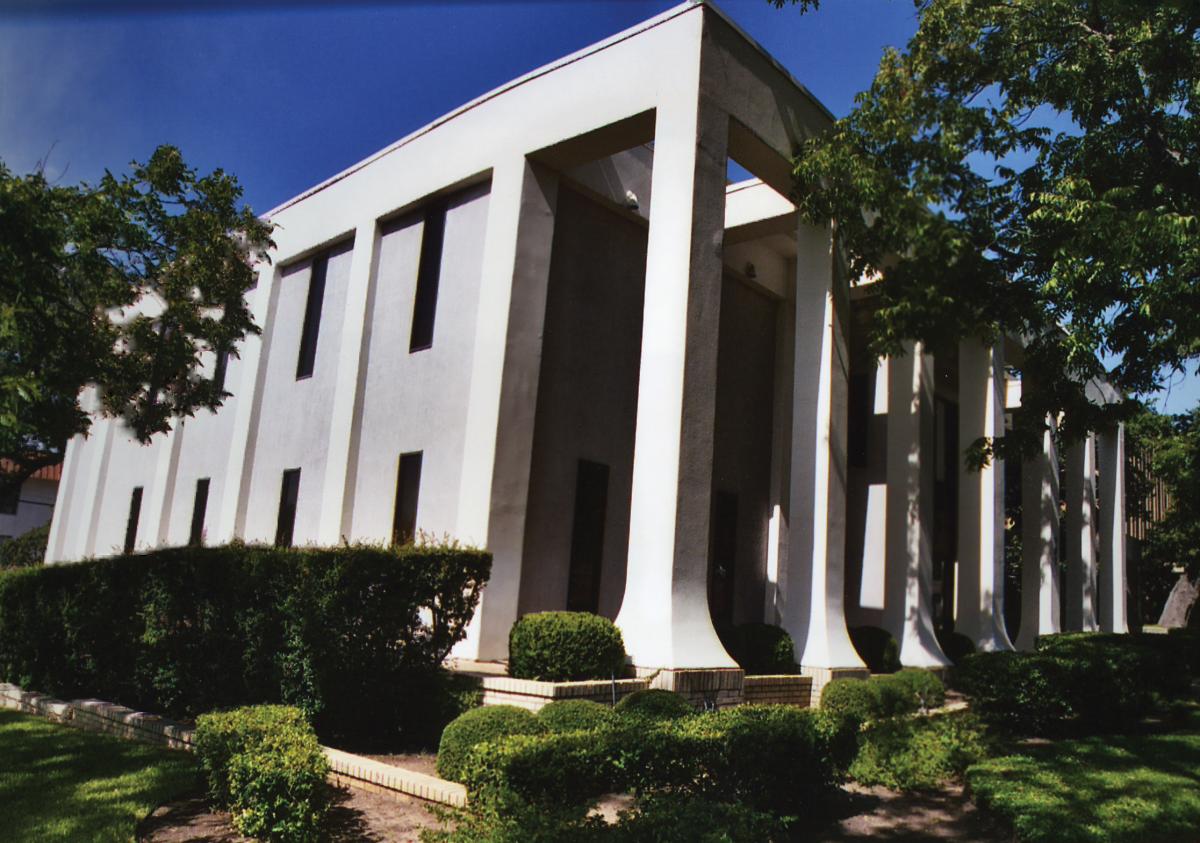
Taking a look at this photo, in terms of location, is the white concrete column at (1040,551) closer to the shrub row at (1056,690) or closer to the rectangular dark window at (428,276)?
the shrub row at (1056,690)

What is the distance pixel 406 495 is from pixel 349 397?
97.7 inches

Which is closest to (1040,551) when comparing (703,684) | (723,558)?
(723,558)

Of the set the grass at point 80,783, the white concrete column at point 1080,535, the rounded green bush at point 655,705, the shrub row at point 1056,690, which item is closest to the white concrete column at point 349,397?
the grass at point 80,783

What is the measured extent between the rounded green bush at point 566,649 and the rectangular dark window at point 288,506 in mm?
8984

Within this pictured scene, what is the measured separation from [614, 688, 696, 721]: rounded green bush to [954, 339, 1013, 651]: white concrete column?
12685mm

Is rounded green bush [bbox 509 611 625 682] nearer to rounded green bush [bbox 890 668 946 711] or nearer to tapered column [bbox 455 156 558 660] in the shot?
tapered column [bbox 455 156 558 660]

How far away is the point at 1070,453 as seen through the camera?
A: 25766 millimetres

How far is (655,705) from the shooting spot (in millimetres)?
9133

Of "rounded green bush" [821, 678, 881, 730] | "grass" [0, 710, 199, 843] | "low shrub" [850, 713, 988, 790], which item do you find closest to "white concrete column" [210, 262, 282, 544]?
"grass" [0, 710, 199, 843]

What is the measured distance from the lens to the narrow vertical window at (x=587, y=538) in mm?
14602

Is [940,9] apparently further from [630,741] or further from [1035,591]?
[1035,591]

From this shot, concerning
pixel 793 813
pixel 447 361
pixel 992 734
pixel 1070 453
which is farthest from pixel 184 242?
pixel 1070 453

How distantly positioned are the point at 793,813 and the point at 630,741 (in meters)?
2.01

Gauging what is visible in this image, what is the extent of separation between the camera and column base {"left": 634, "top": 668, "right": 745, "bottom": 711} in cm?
1060
